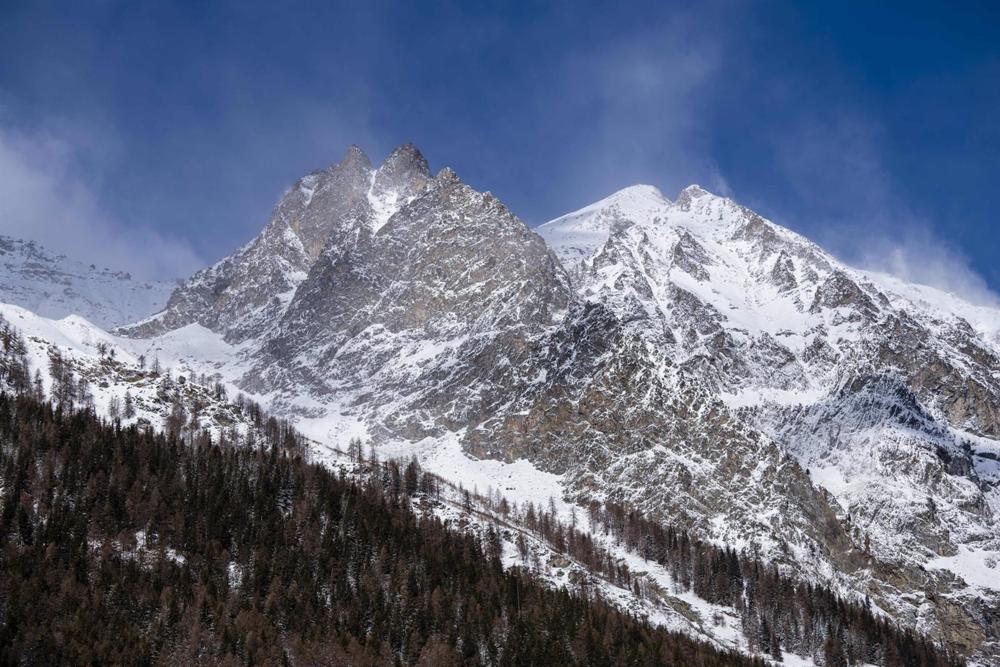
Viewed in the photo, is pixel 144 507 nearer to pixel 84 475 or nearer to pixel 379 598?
pixel 84 475

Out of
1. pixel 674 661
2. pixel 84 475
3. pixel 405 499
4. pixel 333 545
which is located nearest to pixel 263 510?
pixel 333 545

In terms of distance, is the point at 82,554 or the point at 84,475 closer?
the point at 82,554

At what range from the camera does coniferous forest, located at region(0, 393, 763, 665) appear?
391 feet

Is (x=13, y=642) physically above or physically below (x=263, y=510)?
below

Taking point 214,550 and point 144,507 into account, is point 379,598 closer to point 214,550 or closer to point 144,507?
point 214,550

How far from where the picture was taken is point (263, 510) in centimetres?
15838

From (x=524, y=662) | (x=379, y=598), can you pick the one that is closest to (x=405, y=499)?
(x=379, y=598)

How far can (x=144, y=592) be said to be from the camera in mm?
125562

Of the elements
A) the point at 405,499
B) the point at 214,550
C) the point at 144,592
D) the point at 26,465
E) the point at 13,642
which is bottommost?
the point at 13,642

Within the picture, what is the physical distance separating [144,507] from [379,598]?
124 ft

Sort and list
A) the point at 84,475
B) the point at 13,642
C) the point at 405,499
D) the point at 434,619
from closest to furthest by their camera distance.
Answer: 1. the point at 13,642
2. the point at 434,619
3. the point at 84,475
4. the point at 405,499

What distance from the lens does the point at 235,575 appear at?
456 ft

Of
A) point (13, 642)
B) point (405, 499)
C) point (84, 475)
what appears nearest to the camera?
point (13, 642)

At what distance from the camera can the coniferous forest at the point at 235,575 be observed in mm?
A: 119125
